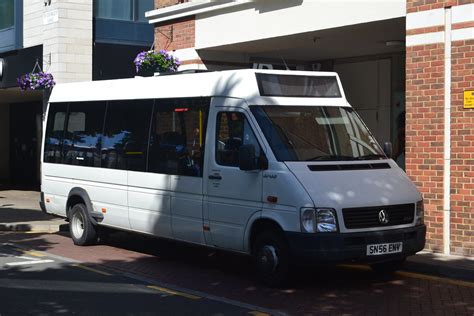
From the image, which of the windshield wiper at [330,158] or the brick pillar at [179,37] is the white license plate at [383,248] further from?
the brick pillar at [179,37]

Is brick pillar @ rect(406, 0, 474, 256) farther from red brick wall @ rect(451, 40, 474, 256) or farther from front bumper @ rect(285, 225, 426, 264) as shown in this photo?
front bumper @ rect(285, 225, 426, 264)

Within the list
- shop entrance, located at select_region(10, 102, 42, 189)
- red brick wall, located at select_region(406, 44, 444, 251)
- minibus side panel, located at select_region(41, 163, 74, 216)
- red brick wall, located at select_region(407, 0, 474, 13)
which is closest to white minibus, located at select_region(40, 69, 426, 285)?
minibus side panel, located at select_region(41, 163, 74, 216)

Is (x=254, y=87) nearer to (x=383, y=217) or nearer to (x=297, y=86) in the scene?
(x=297, y=86)

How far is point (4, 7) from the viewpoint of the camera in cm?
2153

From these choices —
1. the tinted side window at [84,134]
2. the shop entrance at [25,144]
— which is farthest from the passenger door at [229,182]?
the shop entrance at [25,144]

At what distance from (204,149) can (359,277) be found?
8.44 ft

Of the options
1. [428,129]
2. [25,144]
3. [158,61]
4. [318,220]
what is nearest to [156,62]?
[158,61]

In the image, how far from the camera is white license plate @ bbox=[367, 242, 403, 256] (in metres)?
7.62

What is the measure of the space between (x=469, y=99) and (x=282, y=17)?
4.38 metres

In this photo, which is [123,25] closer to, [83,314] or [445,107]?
[445,107]

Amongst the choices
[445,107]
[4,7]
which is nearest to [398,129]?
[445,107]

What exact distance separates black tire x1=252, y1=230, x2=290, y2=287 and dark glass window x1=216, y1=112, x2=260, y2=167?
3.25ft

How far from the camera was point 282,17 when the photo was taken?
12.8m

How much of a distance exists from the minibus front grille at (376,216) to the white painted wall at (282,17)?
13.1 ft
